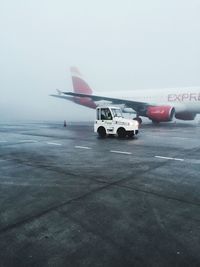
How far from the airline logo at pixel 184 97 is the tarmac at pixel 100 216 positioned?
22.4 metres

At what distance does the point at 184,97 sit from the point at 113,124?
51.6 ft

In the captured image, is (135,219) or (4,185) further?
(4,185)

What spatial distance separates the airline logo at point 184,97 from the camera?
2817cm

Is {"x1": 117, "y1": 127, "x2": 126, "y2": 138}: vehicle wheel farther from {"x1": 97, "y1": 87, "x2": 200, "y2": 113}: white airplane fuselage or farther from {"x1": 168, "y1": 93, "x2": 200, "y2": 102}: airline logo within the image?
{"x1": 168, "y1": 93, "x2": 200, "y2": 102}: airline logo

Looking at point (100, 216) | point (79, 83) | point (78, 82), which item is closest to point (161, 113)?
point (79, 83)

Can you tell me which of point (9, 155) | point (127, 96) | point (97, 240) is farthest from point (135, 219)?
point (127, 96)

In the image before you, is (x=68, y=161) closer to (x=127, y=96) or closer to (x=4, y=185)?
(x=4, y=185)

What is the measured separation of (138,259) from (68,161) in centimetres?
640

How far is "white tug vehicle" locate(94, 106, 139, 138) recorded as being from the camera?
655 inches

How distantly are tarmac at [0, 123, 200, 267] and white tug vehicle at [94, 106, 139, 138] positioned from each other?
338 inches

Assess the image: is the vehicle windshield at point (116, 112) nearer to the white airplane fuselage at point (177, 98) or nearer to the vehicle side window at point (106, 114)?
the vehicle side window at point (106, 114)

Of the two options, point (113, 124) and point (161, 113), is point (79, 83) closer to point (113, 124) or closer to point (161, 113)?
point (161, 113)

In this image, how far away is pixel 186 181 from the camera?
249 inches

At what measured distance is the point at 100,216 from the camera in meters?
4.31
